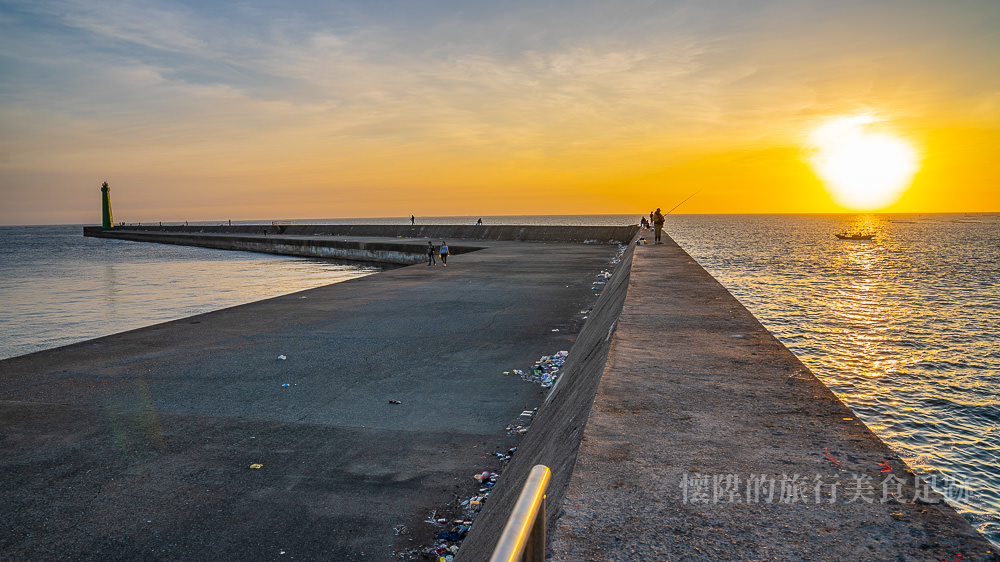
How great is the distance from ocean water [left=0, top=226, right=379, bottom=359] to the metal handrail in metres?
16.3

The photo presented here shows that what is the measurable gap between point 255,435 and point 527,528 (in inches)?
195

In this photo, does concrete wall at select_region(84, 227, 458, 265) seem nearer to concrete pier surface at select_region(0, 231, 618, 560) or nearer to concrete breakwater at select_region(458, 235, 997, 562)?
concrete pier surface at select_region(0, 231, 618, 560)

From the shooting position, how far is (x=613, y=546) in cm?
212

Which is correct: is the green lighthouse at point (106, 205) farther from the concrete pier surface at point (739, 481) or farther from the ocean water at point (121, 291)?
the concrete pier surface at point (739, 481)

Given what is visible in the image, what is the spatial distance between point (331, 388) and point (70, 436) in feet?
8.30

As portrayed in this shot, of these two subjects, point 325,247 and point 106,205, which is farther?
point 106,205

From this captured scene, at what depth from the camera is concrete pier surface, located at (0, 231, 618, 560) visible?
3.72 metres

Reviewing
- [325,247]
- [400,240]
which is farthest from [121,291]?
[400,240]

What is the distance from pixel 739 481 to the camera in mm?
2633

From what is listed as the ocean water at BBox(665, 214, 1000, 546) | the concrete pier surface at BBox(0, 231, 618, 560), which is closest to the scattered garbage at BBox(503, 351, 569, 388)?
the concrete pier surface at BBox(0, 231, 618, 560)

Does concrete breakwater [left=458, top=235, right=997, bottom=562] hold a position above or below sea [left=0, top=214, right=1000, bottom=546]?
above

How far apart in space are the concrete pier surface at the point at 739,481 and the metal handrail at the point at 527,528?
0.96m

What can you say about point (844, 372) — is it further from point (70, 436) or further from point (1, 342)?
point (1, 342)

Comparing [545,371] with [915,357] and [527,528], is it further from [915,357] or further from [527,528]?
[915,357]
